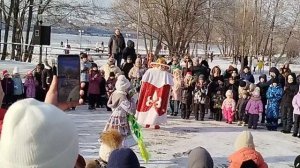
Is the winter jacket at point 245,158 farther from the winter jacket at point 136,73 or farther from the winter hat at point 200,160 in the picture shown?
the winter jacket at point 136,73

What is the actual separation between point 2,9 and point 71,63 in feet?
97.9

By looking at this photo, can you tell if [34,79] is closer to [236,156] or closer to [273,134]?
[273,134]

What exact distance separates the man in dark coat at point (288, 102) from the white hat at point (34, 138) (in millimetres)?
11329

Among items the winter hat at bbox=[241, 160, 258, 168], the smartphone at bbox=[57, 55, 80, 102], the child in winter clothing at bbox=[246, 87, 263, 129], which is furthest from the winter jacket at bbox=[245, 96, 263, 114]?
the smartphone at bbox=[57, 55, 80, 102]

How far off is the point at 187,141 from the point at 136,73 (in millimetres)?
3792

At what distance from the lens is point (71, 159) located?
2.21 meters

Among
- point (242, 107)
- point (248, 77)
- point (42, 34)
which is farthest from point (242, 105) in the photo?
point (42, 34)

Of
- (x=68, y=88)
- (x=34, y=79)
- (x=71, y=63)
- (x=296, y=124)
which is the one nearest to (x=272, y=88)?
(x=296, y=124)

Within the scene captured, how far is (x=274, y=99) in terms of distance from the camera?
13469mm

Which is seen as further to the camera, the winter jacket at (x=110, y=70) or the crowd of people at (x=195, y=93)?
the winter jacket at (x=110, y=70)

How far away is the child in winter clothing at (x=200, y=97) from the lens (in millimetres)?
14098

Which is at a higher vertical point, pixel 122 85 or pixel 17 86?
pixel 122 85

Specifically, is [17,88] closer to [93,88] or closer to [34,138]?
[93,88]

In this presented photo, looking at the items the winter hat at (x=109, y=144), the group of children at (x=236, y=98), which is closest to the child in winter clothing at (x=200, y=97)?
the group of children at (x=236, y=98)
